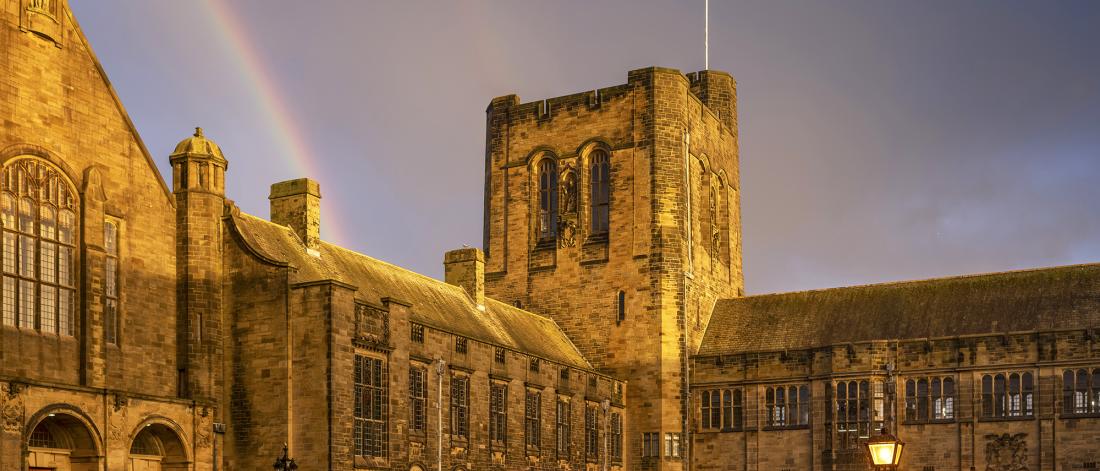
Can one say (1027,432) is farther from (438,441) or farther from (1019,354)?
(438,441)

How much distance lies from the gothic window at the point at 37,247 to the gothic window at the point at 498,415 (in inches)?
686

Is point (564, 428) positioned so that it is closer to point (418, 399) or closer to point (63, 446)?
point (418, 399)

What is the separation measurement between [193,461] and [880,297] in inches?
1305

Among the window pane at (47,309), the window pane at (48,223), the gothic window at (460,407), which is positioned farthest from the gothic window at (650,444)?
the window pane at (48,223)

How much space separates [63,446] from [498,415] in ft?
60.5

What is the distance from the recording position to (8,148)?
34344 mm

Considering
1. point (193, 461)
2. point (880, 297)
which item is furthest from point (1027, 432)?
point (193, 461)

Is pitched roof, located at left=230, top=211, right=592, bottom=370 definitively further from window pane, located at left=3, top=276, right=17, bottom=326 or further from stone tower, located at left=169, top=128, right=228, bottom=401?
window pane, located at left=3, top=276, right=17, bottom=326

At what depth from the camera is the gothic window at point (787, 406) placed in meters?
57.8

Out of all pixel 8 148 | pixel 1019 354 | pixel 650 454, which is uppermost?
pixel 8 148

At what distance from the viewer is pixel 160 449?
37.4 m

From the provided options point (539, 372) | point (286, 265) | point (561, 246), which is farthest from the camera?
point (561, 246)

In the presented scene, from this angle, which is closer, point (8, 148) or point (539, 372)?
point (8, 148)

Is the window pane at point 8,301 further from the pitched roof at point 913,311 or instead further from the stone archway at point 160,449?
the pitched roof at point 913,311
